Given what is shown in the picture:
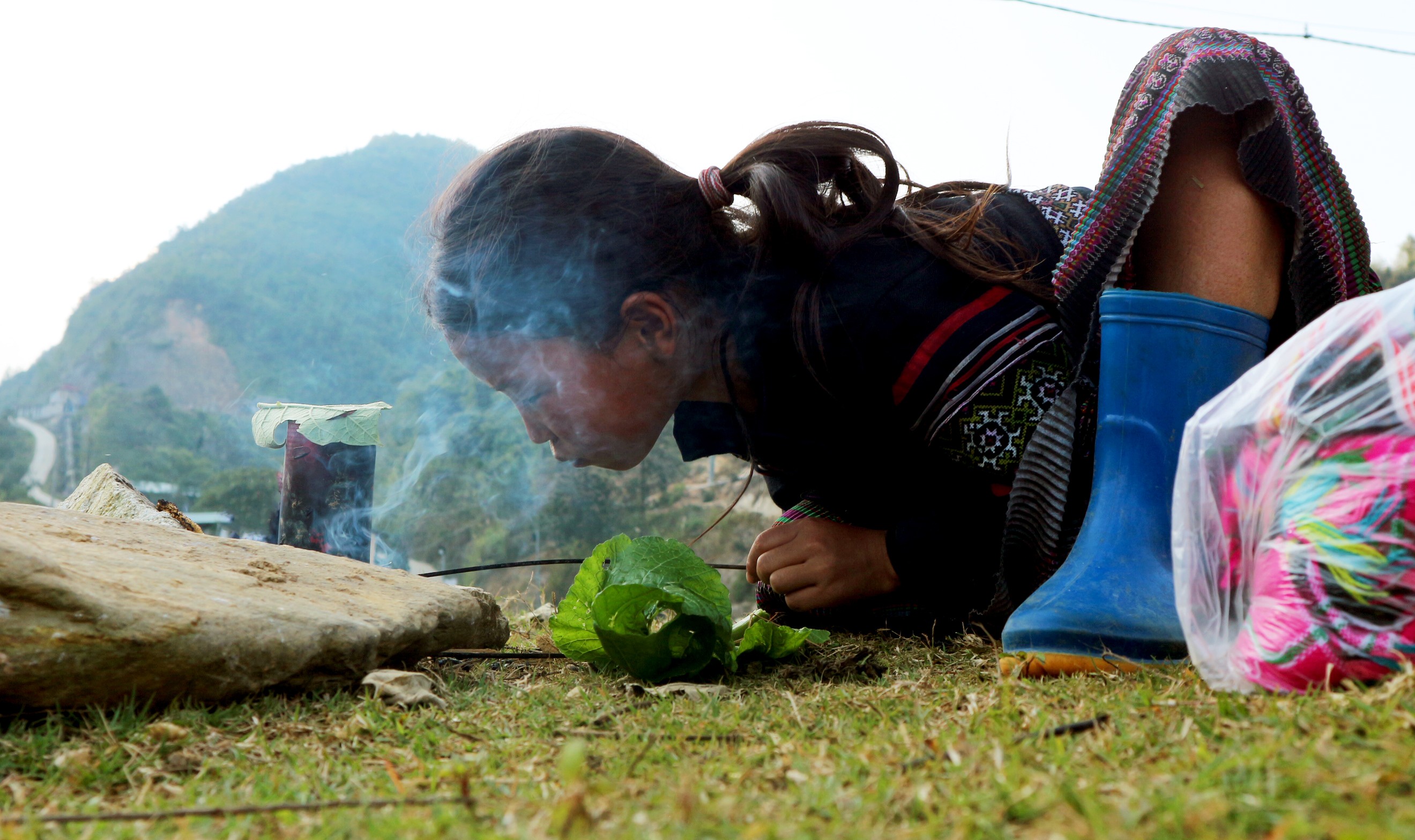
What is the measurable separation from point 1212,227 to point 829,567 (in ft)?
3.43

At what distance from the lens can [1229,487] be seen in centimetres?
117

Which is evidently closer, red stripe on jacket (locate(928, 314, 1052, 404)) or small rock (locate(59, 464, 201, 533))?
red stripe on jacket (locate(928, 314, 1052, 404))

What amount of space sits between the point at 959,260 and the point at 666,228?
2.11ft

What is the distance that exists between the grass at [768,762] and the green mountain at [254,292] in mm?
8093

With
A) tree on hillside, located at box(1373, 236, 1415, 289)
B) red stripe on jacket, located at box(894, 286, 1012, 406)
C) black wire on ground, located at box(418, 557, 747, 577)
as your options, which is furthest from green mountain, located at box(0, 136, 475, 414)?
tree on hillside, located at box(1373, 236, 1415, 289)

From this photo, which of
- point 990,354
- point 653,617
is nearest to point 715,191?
point 990,354

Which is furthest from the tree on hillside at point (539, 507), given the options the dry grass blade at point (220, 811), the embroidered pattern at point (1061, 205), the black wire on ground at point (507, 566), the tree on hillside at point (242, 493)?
the dry grass blade at point (220, 811)

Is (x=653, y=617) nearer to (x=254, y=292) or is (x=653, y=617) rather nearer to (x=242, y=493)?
(x=242, y=493)

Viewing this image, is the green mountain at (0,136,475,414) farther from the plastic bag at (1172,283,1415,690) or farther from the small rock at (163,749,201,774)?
the plastic bag at (1172,283,1415,690)

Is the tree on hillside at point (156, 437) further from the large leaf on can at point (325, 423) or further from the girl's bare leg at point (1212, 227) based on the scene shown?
the girl's bare leg at point (1212, 227)

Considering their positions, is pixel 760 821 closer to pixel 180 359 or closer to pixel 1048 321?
pixel 1048 321

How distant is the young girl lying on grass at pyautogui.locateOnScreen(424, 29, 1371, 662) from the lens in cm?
166

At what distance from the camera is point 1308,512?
1078 millimetres

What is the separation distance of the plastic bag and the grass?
7 centimetres
